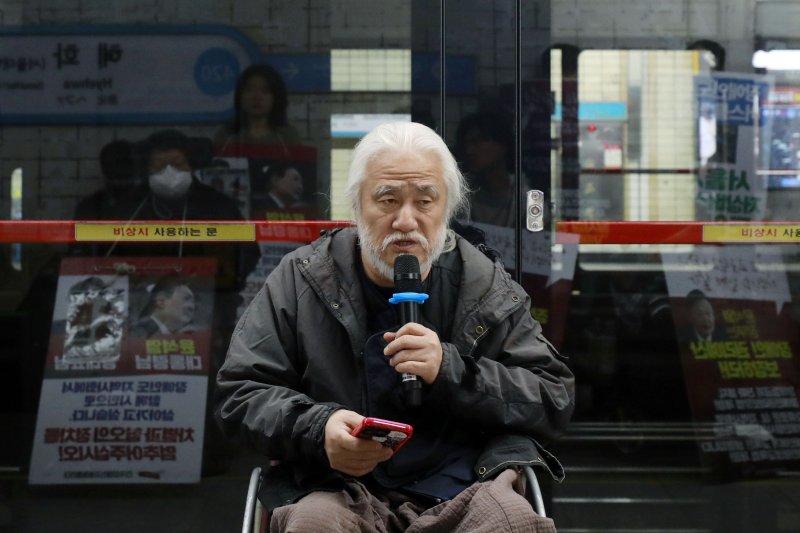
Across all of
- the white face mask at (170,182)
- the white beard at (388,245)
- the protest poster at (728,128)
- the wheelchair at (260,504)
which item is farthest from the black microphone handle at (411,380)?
the protest poster at (728,128)

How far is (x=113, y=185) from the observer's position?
446cm

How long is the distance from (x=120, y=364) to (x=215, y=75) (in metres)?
1.12

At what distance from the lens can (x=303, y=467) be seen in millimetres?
3104

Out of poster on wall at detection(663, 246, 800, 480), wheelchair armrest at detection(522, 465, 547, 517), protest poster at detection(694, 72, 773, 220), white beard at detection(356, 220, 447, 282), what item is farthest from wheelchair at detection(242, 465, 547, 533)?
protest poster at detection(694, 72, 773, 220)

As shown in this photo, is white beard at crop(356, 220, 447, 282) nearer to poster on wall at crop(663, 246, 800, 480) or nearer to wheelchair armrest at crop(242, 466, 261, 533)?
wheelchair armrest at crop(242, 466, 261, 533)

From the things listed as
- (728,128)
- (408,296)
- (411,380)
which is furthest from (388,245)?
(728,128)

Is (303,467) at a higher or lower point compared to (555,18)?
lower

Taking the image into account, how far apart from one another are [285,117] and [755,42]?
173 cm

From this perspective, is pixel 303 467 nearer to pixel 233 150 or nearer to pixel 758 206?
pixel 233 150

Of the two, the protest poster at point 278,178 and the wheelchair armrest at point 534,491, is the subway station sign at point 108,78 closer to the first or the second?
the protest poster at point 278,178

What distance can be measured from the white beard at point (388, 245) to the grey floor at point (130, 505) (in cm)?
154

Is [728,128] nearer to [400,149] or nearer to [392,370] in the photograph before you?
[400,149]

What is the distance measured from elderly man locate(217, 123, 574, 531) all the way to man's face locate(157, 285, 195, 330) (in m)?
1.27

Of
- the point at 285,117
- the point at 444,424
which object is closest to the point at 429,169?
the point at 444,424
